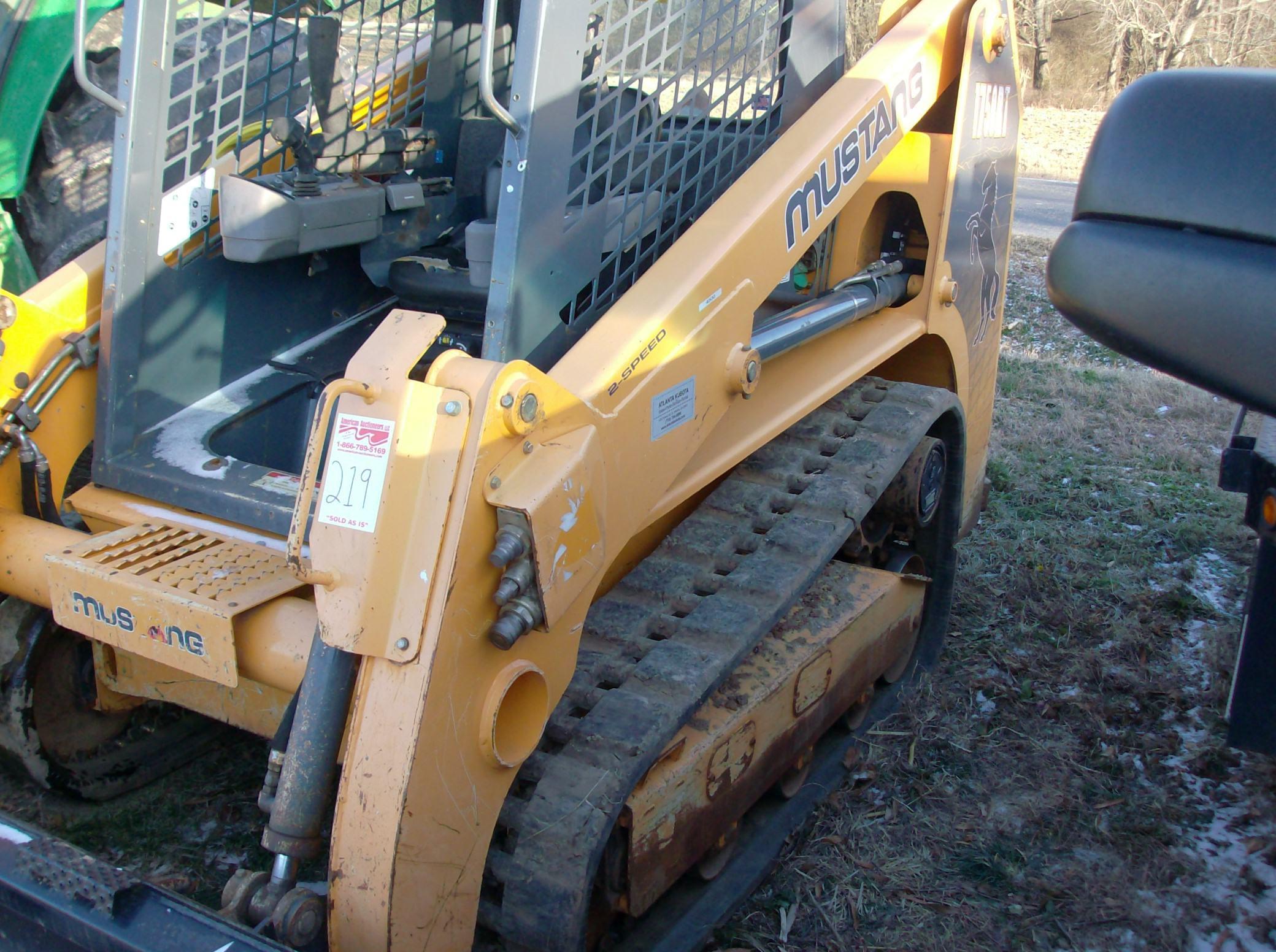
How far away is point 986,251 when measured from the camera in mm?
3643

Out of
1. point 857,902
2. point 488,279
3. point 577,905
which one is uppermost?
point 488,279

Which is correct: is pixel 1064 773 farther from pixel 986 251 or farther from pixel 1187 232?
pixel 1187 232

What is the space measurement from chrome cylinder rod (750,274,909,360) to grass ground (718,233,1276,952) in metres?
1.12

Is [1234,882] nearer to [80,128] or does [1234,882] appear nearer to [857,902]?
[857,902]

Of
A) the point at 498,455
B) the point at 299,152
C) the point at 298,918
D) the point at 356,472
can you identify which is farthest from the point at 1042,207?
the point at 298,918

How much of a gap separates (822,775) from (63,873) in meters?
1.84

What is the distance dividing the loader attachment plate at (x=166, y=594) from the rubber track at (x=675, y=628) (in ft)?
2.03

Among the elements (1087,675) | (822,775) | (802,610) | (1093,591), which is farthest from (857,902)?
(1093,591)

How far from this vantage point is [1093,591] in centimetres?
402

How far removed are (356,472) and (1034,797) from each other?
2041mm

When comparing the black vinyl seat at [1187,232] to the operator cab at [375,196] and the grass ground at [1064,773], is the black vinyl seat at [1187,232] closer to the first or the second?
the operator cab at [375,196]

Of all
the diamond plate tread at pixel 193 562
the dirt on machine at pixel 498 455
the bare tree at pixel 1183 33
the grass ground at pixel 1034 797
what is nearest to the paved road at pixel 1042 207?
the grass ground at pixel 1034 797

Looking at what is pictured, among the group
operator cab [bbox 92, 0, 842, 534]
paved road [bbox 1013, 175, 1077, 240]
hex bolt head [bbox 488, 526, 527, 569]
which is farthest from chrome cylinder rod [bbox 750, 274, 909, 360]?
paved road [bbox 1013, 175, 1077, 240]

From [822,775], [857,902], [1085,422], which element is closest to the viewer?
[857,902]
